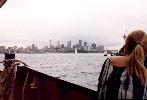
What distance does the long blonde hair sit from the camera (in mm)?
2506

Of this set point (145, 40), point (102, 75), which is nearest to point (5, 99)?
point (102, 75)

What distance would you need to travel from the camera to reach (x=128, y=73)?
253 centimetres

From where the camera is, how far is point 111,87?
2615 mm

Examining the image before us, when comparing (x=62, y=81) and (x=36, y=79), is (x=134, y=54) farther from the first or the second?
(x=36, y=79)

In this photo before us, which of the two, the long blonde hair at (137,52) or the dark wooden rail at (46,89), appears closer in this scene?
the long blonde hair at (137,52)

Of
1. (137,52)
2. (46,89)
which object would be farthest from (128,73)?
(46,89)

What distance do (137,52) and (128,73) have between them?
179 millimetres

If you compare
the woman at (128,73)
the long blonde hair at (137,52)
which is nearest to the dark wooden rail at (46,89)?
the woman at (128,73)

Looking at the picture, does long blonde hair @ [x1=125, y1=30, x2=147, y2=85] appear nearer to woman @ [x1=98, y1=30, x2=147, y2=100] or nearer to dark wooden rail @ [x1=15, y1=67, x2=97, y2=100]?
woman @ [x1=98, y1=30, x2=147, y2=100]

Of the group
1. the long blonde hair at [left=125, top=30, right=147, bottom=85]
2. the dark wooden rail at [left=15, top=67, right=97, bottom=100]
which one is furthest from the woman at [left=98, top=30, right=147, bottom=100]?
the dark wooden rail at [left=15, top=67, right=97, bottom=100]

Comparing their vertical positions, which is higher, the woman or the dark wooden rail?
the woman

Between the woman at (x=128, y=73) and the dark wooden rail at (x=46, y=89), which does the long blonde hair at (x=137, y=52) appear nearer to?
the woman at (x=128, y=73)

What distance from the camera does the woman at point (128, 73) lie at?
2.50 metres

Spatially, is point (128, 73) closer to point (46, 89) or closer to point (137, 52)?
point (137, 52)
